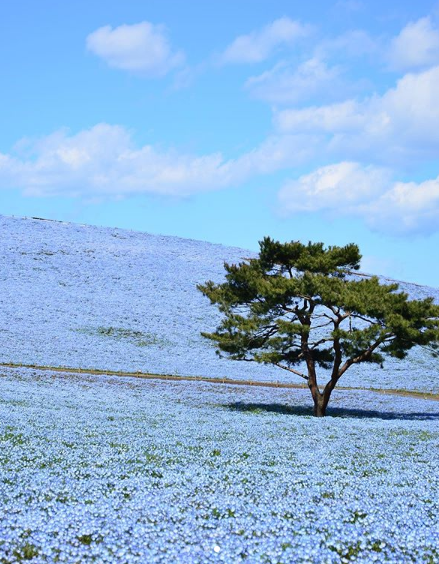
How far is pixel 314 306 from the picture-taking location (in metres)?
28.7

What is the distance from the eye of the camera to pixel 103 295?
5522 centimetres

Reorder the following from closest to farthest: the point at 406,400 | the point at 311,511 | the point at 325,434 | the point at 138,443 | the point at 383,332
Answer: the point at 311,511 → the point at 138,443 → the point at 325,434 → the point at 383,332 → the point at 406,400

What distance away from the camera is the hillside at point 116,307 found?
139 feet

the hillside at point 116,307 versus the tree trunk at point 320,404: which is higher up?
the hillside at point 116,307

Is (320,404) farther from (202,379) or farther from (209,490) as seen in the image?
(209,490)

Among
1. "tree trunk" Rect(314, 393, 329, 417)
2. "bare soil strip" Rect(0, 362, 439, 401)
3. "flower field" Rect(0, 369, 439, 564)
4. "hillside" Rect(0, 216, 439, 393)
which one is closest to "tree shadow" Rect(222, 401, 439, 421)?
"tree trunk" Rect(314, 393, 329, 417)

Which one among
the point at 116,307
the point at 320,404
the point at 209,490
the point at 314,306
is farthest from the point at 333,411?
the point at 116,307

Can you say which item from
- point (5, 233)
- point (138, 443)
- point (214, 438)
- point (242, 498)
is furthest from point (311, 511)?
point (5, 233)

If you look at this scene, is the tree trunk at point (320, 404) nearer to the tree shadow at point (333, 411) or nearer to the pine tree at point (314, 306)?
the pine tree at point (314, 306)

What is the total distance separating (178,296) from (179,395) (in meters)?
25.6

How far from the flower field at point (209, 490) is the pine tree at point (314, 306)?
6.31 metres

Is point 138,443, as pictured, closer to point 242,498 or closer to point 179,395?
point 242,498

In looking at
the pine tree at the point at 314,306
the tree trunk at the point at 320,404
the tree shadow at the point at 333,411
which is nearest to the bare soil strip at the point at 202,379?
the tree shadow at the point at 333,411

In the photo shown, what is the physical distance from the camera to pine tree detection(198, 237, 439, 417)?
27.5 m
